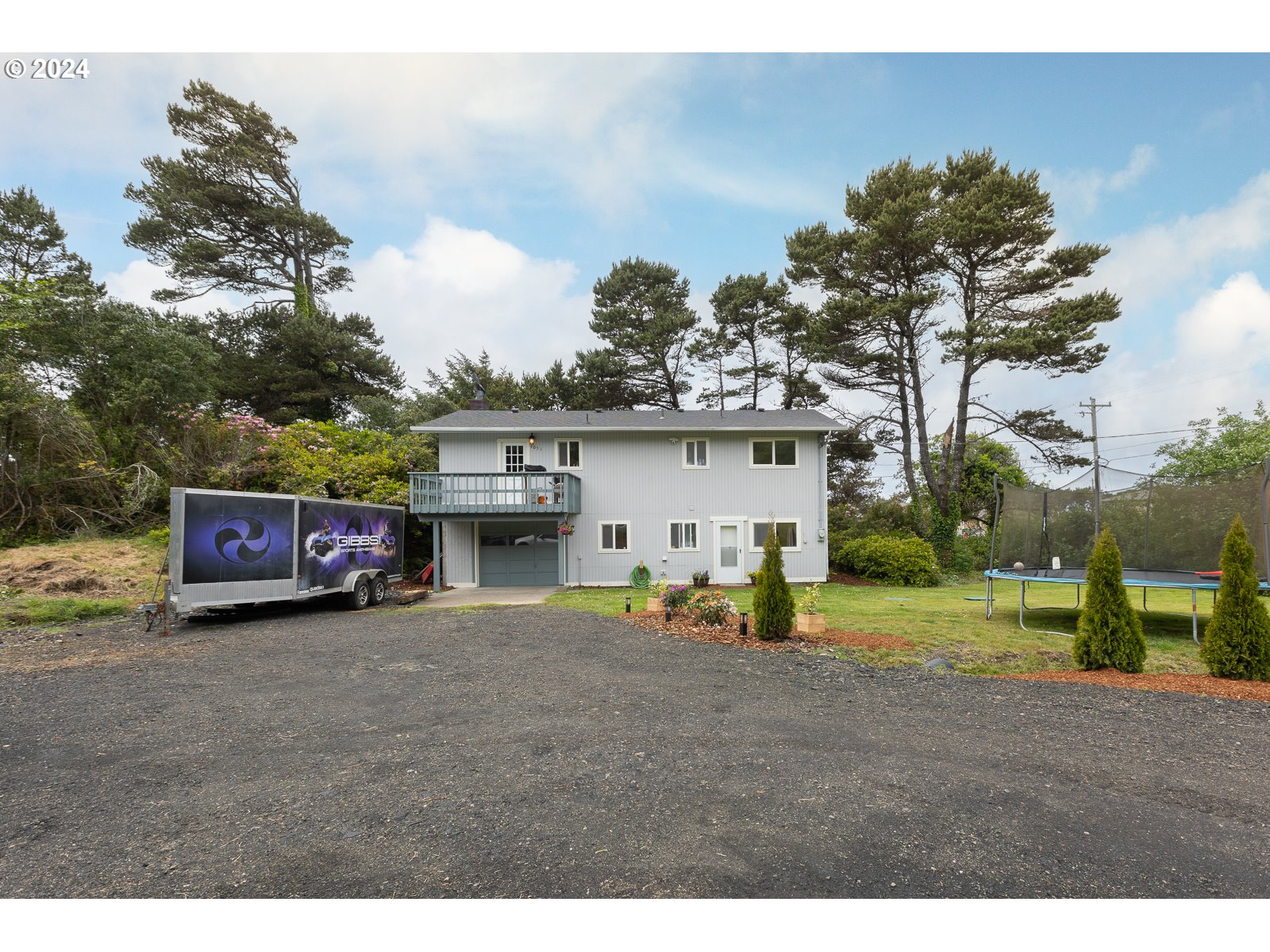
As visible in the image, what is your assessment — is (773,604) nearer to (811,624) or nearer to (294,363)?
(811,624)

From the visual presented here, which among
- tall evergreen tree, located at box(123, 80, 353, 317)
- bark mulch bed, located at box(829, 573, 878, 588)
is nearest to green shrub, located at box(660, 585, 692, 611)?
bark mulch bed, located at box(829, 573, 878, 588)

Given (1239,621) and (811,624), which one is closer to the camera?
(1239,621)

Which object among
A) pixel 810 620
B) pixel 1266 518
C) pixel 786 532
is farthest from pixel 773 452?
pixel 1266 518

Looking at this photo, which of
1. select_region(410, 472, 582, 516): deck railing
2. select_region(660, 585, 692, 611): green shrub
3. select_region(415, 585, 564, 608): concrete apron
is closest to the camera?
select_region(660, 585, 692, 611): green shrub

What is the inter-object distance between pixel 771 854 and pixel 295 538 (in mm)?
11023

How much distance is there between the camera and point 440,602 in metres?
13.9

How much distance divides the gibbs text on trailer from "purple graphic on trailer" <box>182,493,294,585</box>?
0.01 meters

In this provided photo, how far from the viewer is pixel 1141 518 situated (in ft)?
34.5

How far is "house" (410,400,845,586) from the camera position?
18.1 m

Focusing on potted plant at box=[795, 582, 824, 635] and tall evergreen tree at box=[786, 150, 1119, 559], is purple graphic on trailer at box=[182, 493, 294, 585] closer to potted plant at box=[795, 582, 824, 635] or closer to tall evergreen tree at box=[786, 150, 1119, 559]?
potted plant at box=[795, 582, 824, 635]

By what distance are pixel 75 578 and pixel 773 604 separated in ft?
48.9

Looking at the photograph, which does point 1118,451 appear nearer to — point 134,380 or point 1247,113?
point 1247,113

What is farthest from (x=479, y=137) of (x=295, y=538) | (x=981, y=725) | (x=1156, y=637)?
(x=1156, y=637)

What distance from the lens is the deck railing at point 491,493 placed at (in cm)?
1645
